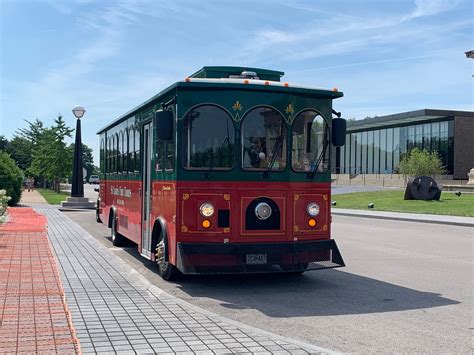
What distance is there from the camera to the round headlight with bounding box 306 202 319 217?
936 cm

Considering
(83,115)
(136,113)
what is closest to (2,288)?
(136,113)

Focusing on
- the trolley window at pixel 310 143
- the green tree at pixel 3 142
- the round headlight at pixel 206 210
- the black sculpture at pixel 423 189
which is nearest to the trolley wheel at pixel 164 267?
the round headlight at pixel 206 210

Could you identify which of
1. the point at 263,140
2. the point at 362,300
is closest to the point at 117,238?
the point at 263,140

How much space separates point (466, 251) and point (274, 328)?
936 centimetres

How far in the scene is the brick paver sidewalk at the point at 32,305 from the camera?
5730 millimetres

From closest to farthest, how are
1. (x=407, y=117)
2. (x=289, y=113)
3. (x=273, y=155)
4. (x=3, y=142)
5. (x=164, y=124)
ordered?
(x=164, y=124) → (x=273, y=155) → (x=289, y=113) → (x=407, y=117) → (x=3, y=142)

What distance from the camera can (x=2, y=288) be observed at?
8.39 meters

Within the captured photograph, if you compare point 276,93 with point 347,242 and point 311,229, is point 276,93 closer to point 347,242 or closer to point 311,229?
point 311,229

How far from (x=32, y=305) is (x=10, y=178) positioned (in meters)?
23.1

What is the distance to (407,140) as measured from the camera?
255 feet

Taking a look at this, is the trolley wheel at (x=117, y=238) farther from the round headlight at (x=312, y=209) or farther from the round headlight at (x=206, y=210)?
the round headlight at (x=312, y=209)

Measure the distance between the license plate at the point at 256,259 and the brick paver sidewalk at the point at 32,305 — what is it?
264cm

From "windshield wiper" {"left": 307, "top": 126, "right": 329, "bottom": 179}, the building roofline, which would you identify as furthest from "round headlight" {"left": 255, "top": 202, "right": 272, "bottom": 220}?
the building roofline

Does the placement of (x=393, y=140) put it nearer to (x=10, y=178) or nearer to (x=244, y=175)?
(x=10, y=178)
